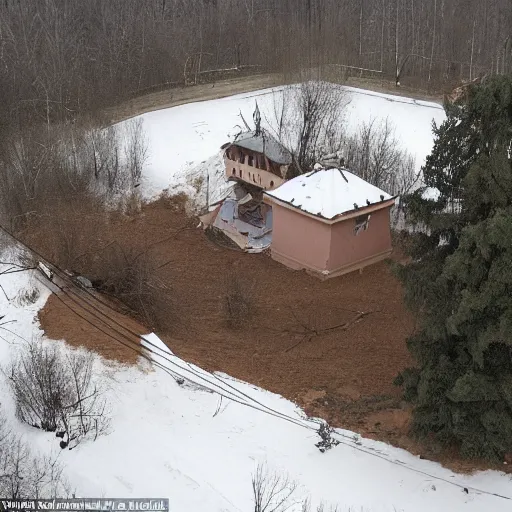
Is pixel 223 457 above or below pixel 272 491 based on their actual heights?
below

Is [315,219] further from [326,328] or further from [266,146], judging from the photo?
[266,146]


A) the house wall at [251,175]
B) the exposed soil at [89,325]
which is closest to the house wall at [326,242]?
the house wall at [251,175]

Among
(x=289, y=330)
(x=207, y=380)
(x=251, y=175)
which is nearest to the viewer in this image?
(x=207, y=380)

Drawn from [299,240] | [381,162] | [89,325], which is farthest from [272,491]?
[381,162]

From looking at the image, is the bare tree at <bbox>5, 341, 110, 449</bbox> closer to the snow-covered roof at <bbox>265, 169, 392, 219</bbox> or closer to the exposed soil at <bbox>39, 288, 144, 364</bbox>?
the exposed soil at <bbox>39, 288, 144, 364</bbox>

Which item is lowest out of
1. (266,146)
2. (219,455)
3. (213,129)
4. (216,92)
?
(219,455)

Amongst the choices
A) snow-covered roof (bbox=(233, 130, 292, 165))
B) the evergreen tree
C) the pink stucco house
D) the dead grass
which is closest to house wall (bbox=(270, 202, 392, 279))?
the pink stucco house

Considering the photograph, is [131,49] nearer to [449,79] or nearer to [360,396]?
[449,79]
